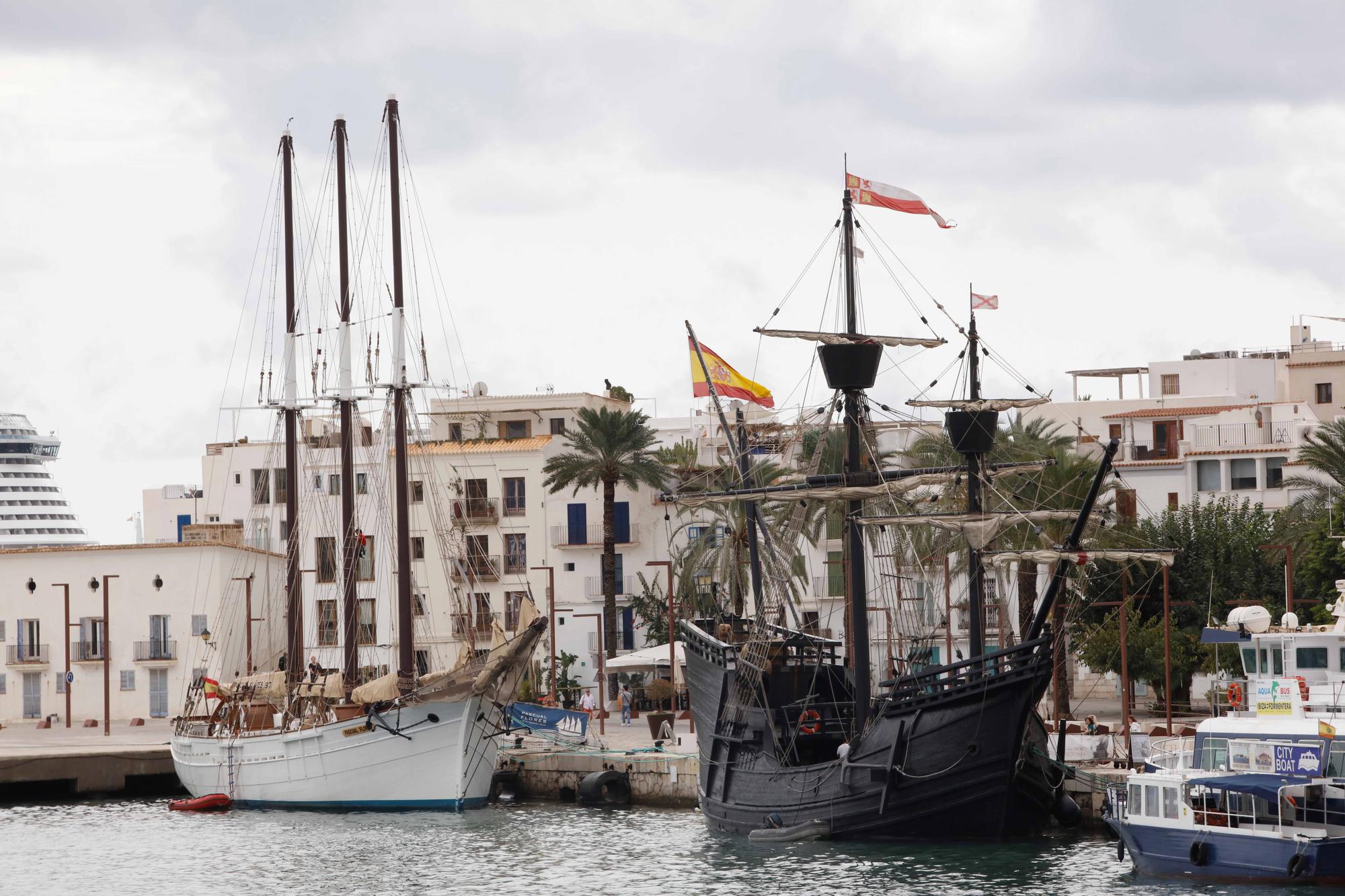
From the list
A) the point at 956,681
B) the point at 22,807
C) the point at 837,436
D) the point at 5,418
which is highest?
the point at 5,418

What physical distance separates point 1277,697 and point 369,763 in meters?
27.1

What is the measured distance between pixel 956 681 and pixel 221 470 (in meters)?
58.3

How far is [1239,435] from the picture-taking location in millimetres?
80500

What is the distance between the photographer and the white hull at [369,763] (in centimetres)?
5431

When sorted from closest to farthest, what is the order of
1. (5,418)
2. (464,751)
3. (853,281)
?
1. (853,281)
2. (464,751)
3. (5,418)

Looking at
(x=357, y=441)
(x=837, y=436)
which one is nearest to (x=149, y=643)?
(x=357, y=441)

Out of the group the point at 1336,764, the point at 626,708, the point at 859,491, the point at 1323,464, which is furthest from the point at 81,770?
the point at 1323,464

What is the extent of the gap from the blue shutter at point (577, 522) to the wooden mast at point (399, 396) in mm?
24559

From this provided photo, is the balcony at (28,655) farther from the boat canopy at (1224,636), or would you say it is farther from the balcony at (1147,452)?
the boat canopy at (1224,636)

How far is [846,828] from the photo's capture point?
42.8 meters

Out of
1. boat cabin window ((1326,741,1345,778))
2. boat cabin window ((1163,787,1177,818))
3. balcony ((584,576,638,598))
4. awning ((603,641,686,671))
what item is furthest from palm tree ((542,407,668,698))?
boat cabin window ((1326,741,1345,778))

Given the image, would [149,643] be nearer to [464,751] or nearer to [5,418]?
[464,751]

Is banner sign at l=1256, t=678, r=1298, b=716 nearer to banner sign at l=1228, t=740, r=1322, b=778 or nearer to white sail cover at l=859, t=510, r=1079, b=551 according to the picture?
banner sign at l=1228, t=740, r=1322, b=778

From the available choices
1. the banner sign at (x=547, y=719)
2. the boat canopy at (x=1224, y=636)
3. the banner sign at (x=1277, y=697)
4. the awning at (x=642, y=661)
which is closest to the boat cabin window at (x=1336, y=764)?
the banner sign at (x=1277, y=697)
